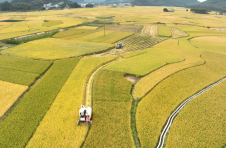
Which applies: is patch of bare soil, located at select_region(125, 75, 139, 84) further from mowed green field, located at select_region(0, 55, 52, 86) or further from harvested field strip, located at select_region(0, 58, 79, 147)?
mowed green field, located at select_region(0, 55, 52, 86)

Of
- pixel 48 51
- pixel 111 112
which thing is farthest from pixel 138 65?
pixel 48 51

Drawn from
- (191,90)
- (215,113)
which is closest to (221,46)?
(191,90)

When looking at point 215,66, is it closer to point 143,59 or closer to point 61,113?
point 143,59

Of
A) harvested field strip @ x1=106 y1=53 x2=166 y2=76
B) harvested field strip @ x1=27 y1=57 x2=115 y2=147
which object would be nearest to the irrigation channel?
harvested field strip @ x1=27 y1=57 x2=115 y2=147

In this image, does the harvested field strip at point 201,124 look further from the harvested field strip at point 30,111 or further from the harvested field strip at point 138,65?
the harvested field strip at point 30,111

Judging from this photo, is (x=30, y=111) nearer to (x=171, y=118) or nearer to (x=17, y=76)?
(x=17, y=76)

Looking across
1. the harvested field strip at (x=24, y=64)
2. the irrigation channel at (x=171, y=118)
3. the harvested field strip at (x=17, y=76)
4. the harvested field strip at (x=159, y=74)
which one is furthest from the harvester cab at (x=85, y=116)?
the harvested field strip at (x=24, y=64)
